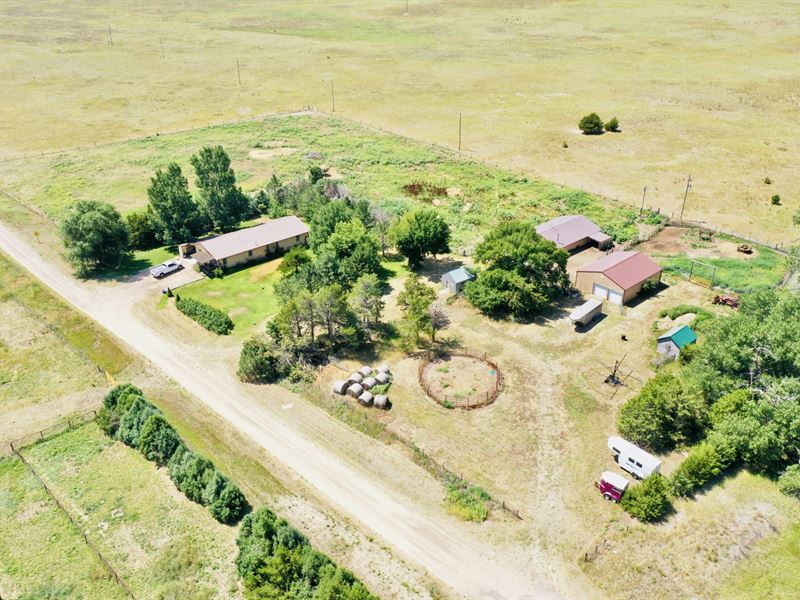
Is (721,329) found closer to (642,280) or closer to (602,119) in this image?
(642,280)

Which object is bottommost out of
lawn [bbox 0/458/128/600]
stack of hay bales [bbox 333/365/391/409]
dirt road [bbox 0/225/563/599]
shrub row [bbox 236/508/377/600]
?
lawn [bbox 0/458/128/600]

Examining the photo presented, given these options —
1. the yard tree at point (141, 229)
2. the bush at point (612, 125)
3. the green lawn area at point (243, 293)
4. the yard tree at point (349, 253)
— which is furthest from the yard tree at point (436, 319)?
the bush at point (612, 125)

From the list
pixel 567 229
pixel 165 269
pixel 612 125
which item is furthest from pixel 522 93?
pixel 165 269

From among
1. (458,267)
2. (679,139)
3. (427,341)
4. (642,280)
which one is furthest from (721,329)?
(679,139)

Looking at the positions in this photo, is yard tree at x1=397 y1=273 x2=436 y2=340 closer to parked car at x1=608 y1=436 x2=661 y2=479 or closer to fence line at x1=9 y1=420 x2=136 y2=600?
parked car at x1=608 y1=436 x2=661 y2=479

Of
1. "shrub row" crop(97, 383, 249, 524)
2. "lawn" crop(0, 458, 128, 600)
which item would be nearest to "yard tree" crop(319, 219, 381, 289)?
"shrub row" crop(97, 383, 249, 524)

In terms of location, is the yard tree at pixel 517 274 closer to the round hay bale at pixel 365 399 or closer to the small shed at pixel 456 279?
the small shed at pixel 456 279

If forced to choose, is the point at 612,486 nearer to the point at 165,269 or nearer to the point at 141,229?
the point at 165,269
